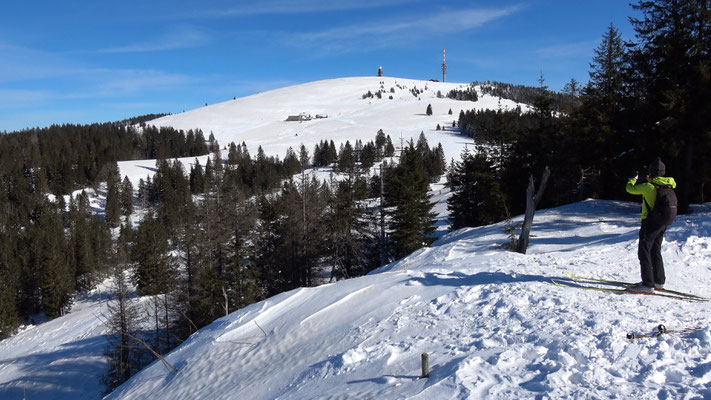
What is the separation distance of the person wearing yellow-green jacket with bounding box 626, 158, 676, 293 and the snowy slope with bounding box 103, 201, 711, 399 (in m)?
0.64

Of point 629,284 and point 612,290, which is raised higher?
point 612,290

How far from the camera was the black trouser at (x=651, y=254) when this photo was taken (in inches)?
266

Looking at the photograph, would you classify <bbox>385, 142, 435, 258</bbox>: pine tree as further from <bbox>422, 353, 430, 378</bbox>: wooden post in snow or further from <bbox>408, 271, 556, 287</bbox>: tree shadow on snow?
<bbox>422, 353, 430, 378</bbox>: wooden post in snow

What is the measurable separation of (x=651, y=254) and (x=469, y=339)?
414 centimetres

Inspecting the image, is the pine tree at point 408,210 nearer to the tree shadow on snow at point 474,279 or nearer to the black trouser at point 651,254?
the tree shadow on snow at point 474,279

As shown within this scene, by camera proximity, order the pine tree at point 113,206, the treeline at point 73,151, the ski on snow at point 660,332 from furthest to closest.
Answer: the treeline at point 73,151 < the pine tree at point 113,206 < the ski on snow at point 660,332

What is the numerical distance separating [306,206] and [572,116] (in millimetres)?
19428

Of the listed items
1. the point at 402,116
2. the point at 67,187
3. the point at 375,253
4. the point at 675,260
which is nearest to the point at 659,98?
the point at 675,260

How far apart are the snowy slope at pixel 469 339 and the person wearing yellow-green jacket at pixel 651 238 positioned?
2.10 feet

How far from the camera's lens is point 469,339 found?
5.40 meters

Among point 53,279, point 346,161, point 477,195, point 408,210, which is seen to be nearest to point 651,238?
point 408,210

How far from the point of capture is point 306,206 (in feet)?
100

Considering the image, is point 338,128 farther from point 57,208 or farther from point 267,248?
point 267,248

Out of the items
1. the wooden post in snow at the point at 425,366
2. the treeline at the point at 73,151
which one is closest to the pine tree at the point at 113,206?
the treeline at the point at 73,151
